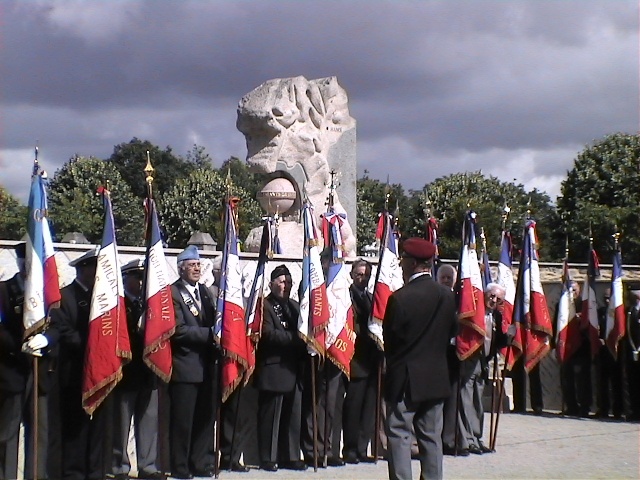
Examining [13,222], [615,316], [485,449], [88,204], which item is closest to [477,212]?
[88,204]

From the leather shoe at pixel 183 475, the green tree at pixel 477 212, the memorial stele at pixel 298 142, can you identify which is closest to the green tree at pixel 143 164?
the green tree at pixel 477 212

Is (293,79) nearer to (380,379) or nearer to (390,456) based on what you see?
(380,379)

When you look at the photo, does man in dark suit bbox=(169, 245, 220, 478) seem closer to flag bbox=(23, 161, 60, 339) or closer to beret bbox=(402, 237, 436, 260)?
flag bbox=(23, 161, 60, 339)

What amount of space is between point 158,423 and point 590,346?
6905 millimetres

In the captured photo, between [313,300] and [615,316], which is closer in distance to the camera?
[313,300]

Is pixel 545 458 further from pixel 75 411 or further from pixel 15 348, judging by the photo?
pixel 15 348

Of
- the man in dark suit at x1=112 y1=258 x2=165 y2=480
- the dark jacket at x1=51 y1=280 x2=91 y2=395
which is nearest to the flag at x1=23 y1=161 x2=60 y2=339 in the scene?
the dark jacket at x1=51 y1=280 x2=91 y2=395

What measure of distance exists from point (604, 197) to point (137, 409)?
27.4m

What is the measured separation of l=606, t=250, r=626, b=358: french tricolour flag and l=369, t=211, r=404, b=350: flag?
4098mm

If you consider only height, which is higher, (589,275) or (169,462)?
(589,275)

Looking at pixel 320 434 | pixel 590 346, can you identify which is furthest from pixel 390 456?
pixel 590 346

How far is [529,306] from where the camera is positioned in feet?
34.8

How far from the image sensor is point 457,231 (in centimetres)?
3272

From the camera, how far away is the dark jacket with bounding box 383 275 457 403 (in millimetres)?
6934
